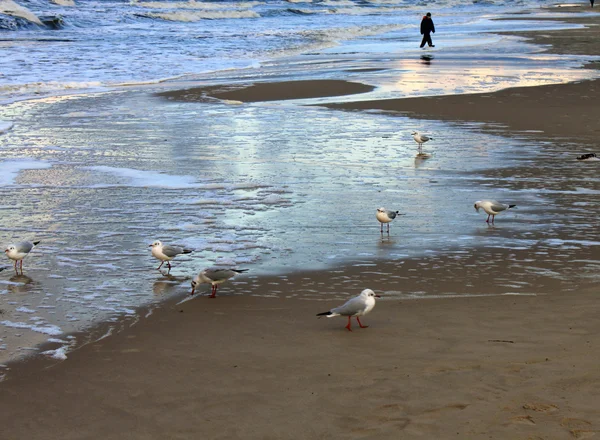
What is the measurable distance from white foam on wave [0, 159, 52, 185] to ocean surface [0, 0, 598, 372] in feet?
0.09

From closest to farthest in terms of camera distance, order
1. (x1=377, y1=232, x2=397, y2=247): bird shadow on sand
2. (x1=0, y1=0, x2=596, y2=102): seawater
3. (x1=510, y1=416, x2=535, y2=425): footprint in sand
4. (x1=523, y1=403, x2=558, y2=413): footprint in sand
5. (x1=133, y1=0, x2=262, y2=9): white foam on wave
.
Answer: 1. (x1=510, y1=416, x2=535, y2=425): footprint in sand
2. (x1=523, y1=403, x2=558, y2=413): footprint in sand
3. (x1=377, y1=232, x2=397, y2=247): bird shadow on sand
4. (x1=0, y1=0, x2=596, y2=102): seawater
5. (x1=133, y1=0, x2=262, y2=9): white foam on wave

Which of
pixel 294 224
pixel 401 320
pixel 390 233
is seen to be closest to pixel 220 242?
pixel 294 224

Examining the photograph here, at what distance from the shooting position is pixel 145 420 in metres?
4.71

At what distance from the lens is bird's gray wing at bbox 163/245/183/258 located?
24.6ft

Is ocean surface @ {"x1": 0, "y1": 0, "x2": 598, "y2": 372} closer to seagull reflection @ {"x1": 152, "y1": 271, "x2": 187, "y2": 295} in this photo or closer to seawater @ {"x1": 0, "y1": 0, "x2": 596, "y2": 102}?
seagull reflection @ {"x1": 152, "y1": 271, "x2": 187, "y2": 295}

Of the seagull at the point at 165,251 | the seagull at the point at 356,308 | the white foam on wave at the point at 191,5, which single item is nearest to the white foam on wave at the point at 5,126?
the seagull at the point at 165,251

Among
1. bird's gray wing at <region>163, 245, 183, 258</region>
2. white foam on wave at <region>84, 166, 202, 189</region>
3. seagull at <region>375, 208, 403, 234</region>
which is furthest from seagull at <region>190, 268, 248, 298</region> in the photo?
white foam on wave at <region>84, 166, 202, 189</region>

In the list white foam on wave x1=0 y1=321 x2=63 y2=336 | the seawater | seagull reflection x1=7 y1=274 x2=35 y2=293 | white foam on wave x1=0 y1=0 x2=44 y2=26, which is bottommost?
the seawater

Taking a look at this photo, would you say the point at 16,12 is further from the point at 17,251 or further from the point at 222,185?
the point at 17,251

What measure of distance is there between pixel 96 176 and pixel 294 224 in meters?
3.75

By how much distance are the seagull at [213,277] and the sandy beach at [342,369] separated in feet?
0.40

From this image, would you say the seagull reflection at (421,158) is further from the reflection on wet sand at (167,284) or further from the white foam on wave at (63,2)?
the white foam on wave at (63,2)

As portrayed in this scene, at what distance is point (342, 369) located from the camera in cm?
528

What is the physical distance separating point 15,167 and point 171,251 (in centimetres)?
→ 568
